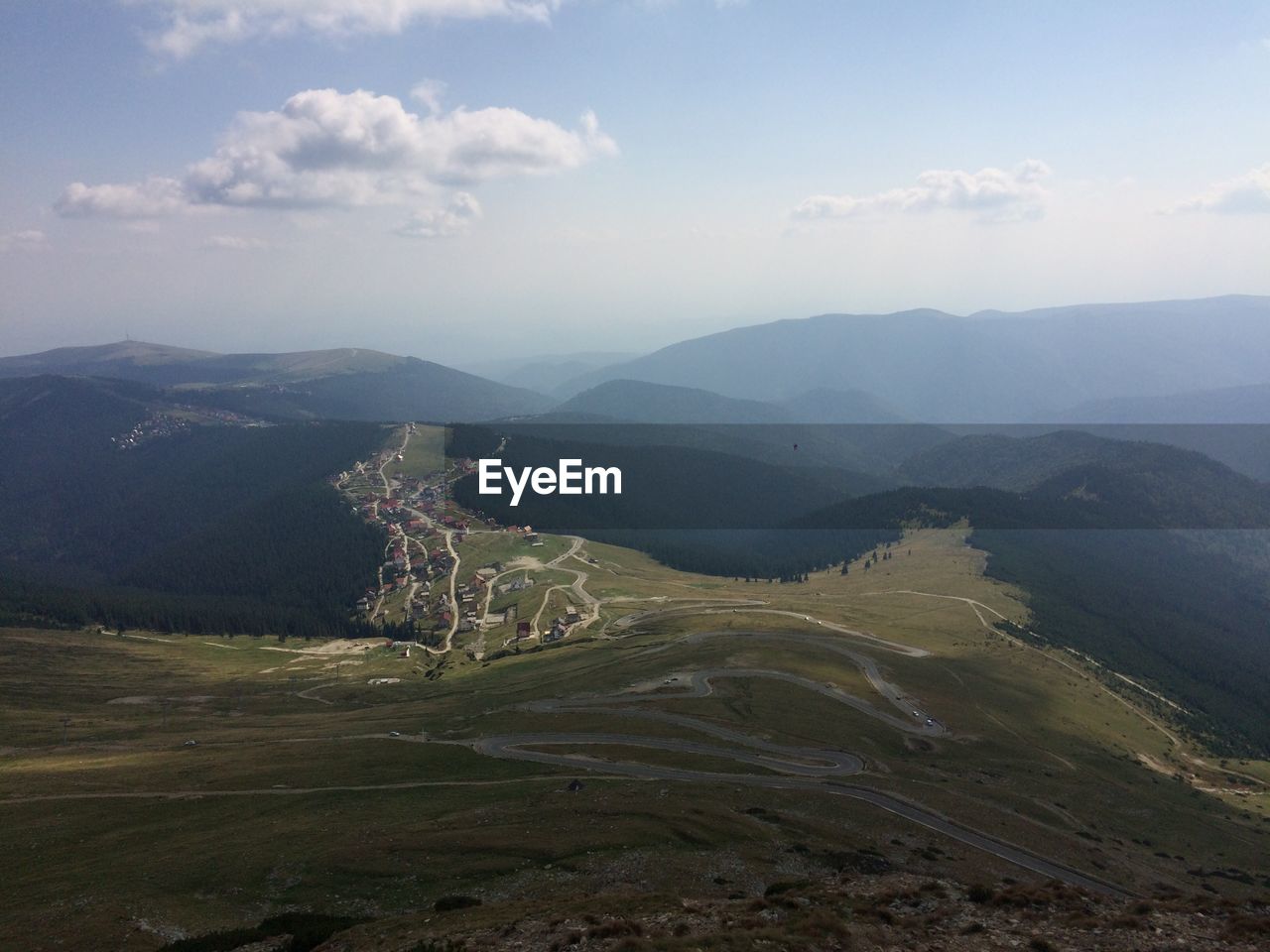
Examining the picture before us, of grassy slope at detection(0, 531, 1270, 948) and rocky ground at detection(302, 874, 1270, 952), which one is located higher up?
rocky ground at detection(302, 874, 1270, 952)

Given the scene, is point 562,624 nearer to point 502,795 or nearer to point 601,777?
point 601,777

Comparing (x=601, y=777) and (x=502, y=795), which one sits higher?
(x=502, y=795)

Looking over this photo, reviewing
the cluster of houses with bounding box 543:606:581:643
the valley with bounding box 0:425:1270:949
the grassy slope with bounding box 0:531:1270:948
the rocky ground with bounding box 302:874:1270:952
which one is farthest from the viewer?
the cluster of houses with bounding box 543:606:581:643

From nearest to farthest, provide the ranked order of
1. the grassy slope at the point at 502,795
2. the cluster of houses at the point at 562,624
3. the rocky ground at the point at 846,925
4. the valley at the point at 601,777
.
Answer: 1. the rocky ground at the point at 846,925
2. the grassy slope at the point at 502,795
3. the valley at the point at 601,777
4. the cluster of houses at the point at 562,624

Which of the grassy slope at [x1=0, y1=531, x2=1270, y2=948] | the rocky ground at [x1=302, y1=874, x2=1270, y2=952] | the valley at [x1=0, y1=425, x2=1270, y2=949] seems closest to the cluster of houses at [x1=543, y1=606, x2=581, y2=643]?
the valley at [x1=0, y1=425, x2=1270, y2=949]

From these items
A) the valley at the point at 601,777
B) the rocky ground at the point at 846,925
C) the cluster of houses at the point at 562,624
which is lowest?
the cluster of houses at the point at 562,624

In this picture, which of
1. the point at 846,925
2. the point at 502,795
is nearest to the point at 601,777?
the point at 502,795

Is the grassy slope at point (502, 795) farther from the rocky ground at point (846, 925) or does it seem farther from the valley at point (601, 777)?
the rocky ground at point (846, 925)

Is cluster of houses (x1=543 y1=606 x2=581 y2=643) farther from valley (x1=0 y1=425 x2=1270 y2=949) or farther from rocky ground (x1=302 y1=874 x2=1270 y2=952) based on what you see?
rocky ground (x1=302 y1=874 x2=1270 y2=952)

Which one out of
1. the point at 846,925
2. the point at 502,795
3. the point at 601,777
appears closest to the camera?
the point at 846,925

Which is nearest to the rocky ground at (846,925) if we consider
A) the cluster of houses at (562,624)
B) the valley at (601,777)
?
the valley at (601,777)

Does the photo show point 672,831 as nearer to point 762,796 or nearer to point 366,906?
point 762,796

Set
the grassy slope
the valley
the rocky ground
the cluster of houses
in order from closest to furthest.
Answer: the rocky ground → the grassy slope → the valley → the cluster of houses
